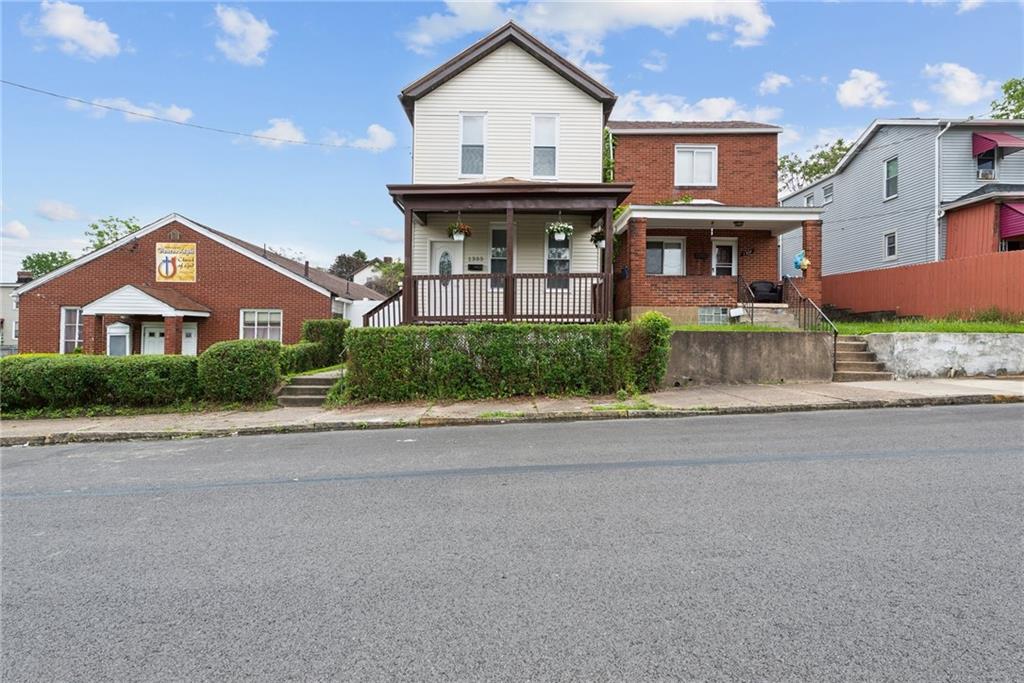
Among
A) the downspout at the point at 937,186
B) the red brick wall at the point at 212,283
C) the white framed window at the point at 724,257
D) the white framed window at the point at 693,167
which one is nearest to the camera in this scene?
the white framed window at the point at 724,257

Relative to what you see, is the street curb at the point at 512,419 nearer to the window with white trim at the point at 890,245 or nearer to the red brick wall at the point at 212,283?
the red brick wall at the point at 212,283

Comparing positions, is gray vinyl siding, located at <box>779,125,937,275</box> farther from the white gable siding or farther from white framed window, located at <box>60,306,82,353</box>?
white framed window, located at <box>60,306,82,353</box>

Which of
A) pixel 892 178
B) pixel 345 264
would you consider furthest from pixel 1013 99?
pixel 345 264

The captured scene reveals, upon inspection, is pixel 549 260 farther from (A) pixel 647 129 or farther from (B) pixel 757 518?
(B) pixel 757 518

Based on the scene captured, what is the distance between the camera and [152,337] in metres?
20.7

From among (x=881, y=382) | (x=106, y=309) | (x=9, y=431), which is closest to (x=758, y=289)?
(x=881, y=382)

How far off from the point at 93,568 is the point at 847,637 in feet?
14.4

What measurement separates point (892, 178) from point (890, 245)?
2.72m

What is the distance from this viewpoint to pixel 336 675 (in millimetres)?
2357

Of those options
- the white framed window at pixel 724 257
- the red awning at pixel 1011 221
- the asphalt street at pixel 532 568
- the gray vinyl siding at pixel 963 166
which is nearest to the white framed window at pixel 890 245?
the gray vinyl siding at pixel 963 166

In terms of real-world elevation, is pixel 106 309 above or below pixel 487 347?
above

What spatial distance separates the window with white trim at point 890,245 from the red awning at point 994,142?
3.74m

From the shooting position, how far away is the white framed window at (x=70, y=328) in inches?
814

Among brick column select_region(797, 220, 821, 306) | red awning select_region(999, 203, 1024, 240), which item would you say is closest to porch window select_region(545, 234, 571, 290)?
brick column select_region(797, 220, 821, 306)
